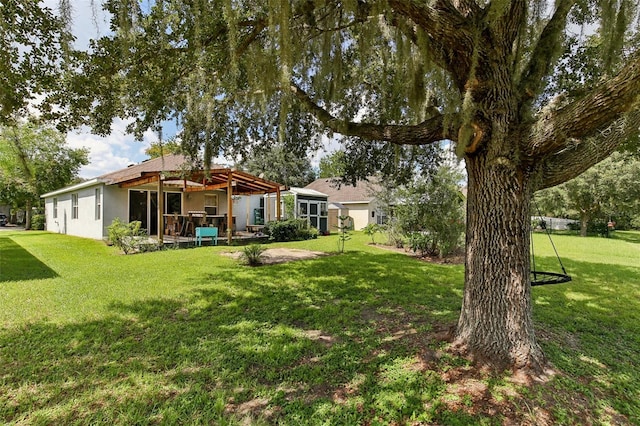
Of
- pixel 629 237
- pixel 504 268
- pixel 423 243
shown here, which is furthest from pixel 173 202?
pixel 629 237

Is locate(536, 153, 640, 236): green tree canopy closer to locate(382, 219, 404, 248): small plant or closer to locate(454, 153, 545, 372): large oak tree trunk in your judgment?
locate(382, 219, 404, 248): small plant

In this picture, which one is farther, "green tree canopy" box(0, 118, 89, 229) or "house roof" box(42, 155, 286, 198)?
"green tree canopy" box(0, 118, 89, 229)

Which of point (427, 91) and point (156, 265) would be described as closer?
point (427, 91)

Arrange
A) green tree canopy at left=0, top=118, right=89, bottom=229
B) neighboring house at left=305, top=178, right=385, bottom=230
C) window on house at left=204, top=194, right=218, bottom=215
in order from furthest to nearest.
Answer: neighboring house at left=305, top=178, right=385, bottom=230 → green tree canopy at left=0, top=118, right=89, bottom=229 → window on house at left=204, top=194, right=218, bottom=215

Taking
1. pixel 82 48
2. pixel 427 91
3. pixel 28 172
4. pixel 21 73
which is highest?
pixel 82 48

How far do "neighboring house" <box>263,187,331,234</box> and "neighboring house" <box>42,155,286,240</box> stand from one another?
10.9 feet

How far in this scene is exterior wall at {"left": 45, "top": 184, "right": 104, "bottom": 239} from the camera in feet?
44.7

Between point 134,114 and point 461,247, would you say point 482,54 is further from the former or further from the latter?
point 461,247

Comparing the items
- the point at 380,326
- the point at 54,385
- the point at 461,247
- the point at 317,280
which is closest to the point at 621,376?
the point at 380,326

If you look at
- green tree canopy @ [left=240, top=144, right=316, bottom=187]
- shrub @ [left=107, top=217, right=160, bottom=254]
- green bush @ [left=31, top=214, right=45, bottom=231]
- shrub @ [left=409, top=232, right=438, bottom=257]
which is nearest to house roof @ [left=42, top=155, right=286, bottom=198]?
shrub @ [left=107, top=217, right=160, bottom=254]

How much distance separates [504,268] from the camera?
2947 millimetres

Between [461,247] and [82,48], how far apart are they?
10.3 meters

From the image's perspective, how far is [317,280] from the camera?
6.66 meters

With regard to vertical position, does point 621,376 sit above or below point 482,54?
below
